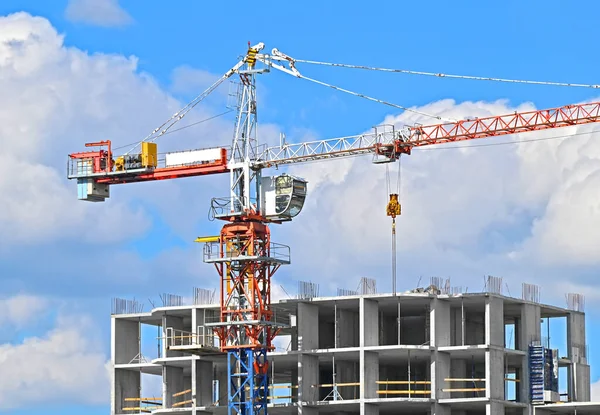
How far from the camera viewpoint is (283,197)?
136m

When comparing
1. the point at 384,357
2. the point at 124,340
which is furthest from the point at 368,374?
the point at 124,340

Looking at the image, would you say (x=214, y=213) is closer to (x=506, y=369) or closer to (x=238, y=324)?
(x=238, y=324)

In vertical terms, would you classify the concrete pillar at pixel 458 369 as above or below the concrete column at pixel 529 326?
below

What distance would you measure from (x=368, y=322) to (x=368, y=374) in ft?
13.1

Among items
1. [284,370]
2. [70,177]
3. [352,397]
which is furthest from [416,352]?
[70,177]

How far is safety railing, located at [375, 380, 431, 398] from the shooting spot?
13025 cm

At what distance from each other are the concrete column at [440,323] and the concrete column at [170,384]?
23.8m

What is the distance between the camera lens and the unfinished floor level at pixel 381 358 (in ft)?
431

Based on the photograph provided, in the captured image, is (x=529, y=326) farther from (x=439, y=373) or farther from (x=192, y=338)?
(x=192, y=338)

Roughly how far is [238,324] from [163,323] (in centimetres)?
1430

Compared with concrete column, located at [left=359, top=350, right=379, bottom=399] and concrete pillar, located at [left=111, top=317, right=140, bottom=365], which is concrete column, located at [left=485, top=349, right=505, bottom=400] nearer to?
concrete column, located at [left=359, top=350, right=379, bottom=399]

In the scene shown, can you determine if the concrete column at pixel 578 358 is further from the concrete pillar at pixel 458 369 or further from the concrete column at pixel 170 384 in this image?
the concrete column at pixel 170 384

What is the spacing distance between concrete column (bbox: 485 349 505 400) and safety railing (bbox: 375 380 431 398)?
179 inches

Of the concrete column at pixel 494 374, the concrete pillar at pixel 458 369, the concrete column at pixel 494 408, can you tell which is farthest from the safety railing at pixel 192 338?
the concrete column at pixel 494 408
